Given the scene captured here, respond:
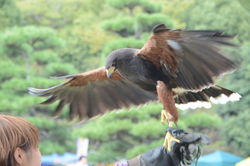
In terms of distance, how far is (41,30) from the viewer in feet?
41.7

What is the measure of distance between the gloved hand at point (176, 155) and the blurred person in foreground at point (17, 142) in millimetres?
548

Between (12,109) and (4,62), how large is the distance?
1.32m

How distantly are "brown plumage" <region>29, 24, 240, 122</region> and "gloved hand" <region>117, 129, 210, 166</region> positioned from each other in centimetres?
42

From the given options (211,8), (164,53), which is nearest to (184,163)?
(164,53)

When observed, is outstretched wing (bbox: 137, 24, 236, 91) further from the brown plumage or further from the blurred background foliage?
the blurred background foliage

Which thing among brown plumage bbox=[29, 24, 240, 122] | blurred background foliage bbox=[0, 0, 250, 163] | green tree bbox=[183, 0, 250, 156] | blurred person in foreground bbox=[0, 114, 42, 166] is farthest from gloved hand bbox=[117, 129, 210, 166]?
green tree bbox=[183, 0, 250, 156]

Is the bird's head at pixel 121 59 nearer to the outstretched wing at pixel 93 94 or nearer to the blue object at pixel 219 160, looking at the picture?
the outstretched wing at pixel 93 94

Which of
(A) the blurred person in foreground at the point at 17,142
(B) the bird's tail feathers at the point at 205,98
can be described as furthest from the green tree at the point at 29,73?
(A) the blurred person in foreground at the point at 17,142

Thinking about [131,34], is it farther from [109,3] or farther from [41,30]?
[41,30]

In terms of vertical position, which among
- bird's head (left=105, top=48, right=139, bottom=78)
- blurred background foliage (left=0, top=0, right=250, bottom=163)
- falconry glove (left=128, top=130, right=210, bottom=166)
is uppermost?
blurred background foliage (left=0, top=0, right=250, bottom=163)

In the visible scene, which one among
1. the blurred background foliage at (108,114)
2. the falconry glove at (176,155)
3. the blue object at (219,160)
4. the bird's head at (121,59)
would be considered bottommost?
the falconry glove at (176,155)

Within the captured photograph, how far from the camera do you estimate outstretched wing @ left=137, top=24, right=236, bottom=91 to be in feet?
7.30

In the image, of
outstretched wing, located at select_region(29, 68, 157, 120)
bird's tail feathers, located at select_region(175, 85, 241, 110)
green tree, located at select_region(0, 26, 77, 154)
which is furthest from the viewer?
green tree, located at select_region(0, 26, 77, 154)

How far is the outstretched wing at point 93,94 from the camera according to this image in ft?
9.70
